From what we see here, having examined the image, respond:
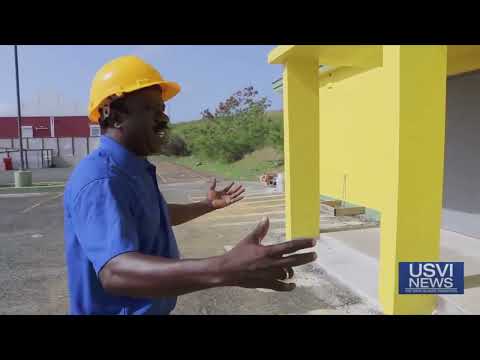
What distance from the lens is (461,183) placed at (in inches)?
252

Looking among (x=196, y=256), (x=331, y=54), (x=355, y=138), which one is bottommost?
(x=196, y=256)

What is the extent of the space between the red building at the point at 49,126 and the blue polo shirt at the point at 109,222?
3325 centimetres

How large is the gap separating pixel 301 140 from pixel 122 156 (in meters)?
4.94

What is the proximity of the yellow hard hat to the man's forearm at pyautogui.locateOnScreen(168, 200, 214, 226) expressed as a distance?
77 centimetres

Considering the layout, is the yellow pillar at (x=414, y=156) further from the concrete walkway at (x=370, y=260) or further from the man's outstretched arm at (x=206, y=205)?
the man's outstretched arm at (x=206, y=205)

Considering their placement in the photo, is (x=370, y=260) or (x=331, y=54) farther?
(x=331, y=54)

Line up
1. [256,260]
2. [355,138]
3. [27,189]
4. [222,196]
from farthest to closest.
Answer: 1. [27,189]
2. [355,138]
3. [222,196]
4. [256,260]

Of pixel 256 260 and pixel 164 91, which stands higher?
A: pixel 164 91

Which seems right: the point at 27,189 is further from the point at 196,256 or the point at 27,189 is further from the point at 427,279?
the point at 427,279

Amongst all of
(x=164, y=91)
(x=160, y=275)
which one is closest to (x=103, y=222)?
(x=160, y=275)

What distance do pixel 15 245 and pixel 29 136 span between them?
2940 centimetres

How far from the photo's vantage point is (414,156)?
11.5 feet
